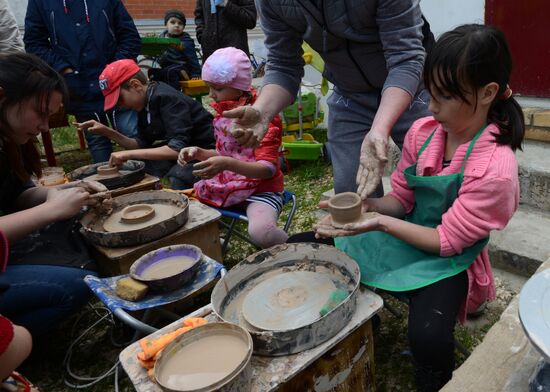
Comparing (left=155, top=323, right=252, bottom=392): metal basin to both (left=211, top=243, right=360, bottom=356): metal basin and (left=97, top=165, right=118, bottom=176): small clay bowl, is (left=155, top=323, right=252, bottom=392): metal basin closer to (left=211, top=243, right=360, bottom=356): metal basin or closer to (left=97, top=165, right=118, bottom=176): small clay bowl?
(left=211, top=243, right=360, bottom=356): metal basin

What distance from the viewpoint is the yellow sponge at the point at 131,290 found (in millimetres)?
1804

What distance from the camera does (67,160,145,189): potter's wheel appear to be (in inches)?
117

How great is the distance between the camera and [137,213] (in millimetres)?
2525

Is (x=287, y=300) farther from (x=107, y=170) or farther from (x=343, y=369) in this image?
(x=107, y=170)

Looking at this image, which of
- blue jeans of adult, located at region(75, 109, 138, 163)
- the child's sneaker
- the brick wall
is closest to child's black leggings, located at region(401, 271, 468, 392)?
the child's sneaker

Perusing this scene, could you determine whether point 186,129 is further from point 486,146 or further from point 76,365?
point 486,146

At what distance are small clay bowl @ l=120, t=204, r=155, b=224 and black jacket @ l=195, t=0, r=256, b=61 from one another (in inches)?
129

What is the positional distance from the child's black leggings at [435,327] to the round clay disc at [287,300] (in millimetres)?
309

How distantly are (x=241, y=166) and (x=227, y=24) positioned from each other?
10.5 feet

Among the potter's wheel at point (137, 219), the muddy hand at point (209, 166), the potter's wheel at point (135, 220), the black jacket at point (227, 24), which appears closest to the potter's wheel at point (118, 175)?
the potter's wheel at point (135, 220)

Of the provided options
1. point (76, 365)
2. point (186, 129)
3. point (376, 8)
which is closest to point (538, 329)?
point (376, 8)

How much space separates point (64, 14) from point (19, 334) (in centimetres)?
365

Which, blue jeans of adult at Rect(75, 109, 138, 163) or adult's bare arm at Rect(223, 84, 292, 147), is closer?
adult's bare arm at Rect(223, 84, 292, 147)

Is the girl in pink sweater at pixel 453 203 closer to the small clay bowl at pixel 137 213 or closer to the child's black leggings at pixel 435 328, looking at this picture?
A: the child's black leggings at pixel 435 328
